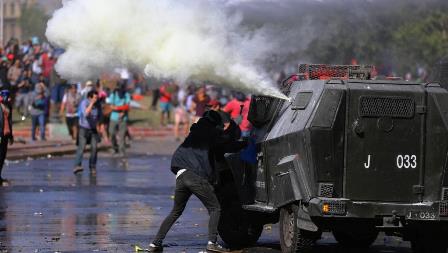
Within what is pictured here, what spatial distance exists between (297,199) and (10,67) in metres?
26.3

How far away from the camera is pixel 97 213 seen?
1833 cm

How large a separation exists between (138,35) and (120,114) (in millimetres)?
16717

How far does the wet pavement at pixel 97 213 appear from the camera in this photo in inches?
584

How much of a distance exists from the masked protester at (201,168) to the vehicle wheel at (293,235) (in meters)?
0.90

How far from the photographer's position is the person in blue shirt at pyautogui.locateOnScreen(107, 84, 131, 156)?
3284 cm

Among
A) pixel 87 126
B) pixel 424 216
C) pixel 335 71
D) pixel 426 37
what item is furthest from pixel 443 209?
pixel 426 37

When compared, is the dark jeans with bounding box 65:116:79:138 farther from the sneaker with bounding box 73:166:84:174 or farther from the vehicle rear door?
the vehicle rear door

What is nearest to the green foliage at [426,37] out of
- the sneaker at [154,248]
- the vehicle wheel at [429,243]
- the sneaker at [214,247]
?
the vehicle wheel at [429,243]

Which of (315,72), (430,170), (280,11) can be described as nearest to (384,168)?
(430,170)

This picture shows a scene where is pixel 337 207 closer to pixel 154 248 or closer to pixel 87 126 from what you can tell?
pixel 154 248

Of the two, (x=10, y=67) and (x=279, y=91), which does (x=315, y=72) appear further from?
(x=10, y=67)

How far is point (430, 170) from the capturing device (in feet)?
42.1

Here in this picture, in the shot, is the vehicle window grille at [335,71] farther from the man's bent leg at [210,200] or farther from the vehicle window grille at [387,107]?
the man's bent leg at [210,200]

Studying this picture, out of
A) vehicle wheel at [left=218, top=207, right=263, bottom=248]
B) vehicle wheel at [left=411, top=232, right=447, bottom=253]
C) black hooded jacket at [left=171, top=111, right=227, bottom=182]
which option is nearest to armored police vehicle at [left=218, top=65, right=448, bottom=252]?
vehicle wheel at [left=411, top=232, right=447, bottom=253]
